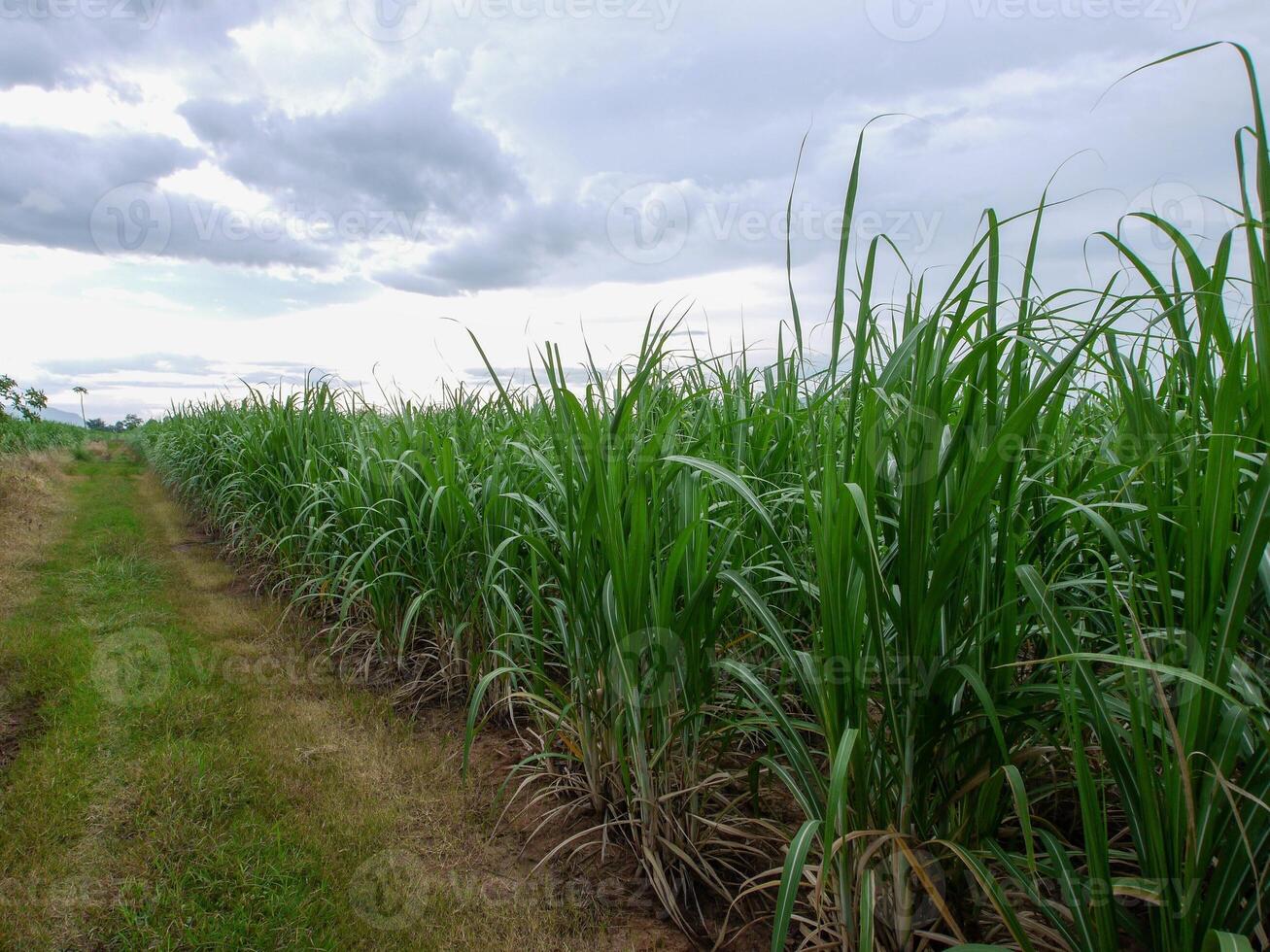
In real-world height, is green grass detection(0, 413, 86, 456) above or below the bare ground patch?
above

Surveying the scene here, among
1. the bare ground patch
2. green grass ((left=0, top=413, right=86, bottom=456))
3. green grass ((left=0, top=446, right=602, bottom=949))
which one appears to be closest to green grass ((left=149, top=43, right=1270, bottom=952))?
the bare ground patch

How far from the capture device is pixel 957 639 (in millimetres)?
1079

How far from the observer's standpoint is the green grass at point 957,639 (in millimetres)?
823

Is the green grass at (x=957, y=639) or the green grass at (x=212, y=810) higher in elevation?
the green grass at (x=957, y=639)

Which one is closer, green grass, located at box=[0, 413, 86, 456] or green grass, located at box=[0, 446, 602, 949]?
green grass, located at box=[0, 446, 602, 949]

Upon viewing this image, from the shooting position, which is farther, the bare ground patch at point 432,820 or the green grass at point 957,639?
the bare ground patch at point 432,820

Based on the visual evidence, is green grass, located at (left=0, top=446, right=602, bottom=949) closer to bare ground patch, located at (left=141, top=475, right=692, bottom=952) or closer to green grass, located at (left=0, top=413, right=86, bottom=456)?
bare ground patch, located at (left=141, top=475, right=692, bottom=952)

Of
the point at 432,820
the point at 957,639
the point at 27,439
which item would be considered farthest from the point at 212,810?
the point at 27,439

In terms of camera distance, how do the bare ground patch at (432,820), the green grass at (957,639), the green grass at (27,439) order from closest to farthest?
the green grass at (957,639) → the bare ground patch at (432,820) → the green grass at (27,439)

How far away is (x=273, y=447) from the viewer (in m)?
4.21

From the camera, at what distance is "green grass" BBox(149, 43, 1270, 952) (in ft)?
2.70

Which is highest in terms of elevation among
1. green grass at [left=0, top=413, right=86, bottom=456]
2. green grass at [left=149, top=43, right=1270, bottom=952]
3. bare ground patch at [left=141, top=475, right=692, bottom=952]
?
green grass at [left=0, top=413, right=86, bottom=456]

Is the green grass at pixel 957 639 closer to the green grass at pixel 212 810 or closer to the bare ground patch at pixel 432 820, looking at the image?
the bare ground patch at pixel 432 820

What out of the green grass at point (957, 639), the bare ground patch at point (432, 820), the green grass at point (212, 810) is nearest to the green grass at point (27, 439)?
the green grass at point (212, 810)
